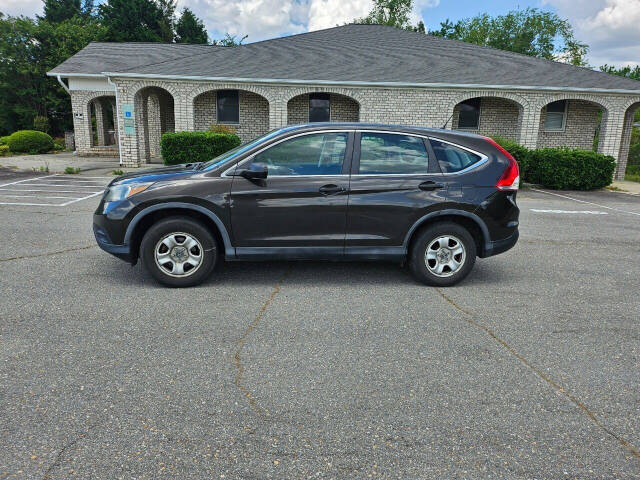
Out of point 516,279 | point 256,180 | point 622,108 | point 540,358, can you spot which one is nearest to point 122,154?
point 256,180

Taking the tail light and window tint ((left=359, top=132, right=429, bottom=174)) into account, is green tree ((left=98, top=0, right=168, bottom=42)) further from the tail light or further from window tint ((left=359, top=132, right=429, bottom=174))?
the tail light

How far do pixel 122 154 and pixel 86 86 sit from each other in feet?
22.5

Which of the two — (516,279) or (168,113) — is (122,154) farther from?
(516,279)

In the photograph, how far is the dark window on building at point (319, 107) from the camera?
20953mm

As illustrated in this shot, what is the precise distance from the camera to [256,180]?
202 inches

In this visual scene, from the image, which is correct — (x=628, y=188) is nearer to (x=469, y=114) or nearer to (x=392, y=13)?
(x=469, y=114)

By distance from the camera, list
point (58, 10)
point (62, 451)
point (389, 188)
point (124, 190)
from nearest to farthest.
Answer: point (62, 451) < point (124, 190) < point (389, 188) < point (58, 10)

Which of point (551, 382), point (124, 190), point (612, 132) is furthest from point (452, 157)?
point (612, 132)

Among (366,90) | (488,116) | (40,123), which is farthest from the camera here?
(40,123)

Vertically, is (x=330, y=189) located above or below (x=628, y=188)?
above

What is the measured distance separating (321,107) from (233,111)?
12.6 ft

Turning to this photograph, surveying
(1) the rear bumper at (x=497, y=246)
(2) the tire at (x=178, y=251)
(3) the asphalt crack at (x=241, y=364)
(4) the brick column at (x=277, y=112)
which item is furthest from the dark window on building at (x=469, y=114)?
(2) the tire at (x=178, y=251)

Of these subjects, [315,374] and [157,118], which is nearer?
[315,374]

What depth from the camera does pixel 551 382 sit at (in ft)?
11.2
